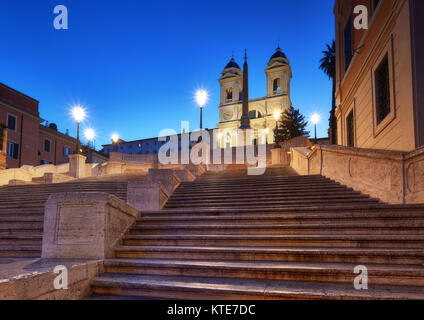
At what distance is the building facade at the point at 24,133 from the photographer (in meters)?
34.0

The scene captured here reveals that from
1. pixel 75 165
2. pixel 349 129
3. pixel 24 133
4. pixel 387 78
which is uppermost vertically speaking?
pixel 24 133

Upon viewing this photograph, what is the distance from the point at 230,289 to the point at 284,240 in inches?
67.6

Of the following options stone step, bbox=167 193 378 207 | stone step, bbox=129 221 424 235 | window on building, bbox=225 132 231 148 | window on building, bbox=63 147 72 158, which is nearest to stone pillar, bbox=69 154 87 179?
stone step, bbox=167 193 378 207

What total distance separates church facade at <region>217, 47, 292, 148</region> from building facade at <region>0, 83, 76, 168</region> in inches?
1285

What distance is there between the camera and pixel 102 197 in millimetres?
4727

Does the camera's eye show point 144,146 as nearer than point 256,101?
No

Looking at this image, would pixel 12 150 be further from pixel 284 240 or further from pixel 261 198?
pixel 284 240

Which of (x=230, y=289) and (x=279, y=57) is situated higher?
(x=279, y=57)

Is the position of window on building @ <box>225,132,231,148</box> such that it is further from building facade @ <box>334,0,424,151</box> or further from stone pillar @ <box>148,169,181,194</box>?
stone pillar @ <box>148,169,181,194</box>

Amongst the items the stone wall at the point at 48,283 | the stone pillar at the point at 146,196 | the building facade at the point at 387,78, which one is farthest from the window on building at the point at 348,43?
the stone wall at the point at 48,283

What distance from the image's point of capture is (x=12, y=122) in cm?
3478

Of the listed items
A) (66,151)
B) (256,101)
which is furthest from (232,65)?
(66,151)
